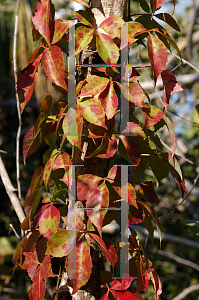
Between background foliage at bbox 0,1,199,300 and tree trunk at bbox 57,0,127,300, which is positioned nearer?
tree trunk at bbox 57,0,127,300

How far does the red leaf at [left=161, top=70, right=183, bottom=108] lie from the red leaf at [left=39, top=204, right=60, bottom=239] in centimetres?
21

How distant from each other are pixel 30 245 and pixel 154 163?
227 mm

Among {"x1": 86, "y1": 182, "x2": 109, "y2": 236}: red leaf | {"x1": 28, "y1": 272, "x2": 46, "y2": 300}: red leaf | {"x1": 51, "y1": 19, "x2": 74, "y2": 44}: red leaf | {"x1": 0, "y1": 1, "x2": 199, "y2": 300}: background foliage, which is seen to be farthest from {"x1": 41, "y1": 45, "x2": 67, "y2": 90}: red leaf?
{"x1": 0, "y1": 1, "x2": 199, "y2": 300}: background foliage

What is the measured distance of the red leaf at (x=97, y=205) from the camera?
33 centimetres

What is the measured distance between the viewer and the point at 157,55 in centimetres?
34

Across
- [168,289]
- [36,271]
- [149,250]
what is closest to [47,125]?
[36,271]

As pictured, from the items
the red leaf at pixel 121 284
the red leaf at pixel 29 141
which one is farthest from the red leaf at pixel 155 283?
the red leaf at pixel 29 141

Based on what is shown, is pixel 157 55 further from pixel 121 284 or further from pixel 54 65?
pixel 121 284

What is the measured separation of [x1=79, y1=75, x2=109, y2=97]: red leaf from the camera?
1.11ft

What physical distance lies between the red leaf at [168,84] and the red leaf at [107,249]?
194mm

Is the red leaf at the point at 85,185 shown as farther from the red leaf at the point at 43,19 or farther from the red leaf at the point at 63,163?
the red leaf at the point at 43,19

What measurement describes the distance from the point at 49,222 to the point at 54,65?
0.20 m

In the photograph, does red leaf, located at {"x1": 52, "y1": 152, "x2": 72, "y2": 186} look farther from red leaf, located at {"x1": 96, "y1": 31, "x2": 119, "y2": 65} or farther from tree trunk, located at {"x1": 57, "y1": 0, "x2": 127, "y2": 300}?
red leaf, located at {"x1": 96, "y1": 31, "x2": 119, "y2": 65}

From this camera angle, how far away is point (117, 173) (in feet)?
1.16
